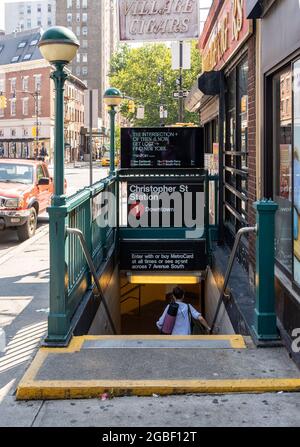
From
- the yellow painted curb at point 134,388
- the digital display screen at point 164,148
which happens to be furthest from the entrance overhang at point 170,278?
the yellow painted curb at point 134,388

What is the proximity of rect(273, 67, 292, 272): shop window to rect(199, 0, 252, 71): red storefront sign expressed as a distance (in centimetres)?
135

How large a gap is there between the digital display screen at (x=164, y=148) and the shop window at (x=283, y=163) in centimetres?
419

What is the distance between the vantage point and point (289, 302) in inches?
200

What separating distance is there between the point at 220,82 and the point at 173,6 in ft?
6.16

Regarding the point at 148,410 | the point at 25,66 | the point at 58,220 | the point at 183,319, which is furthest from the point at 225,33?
the point at 25,66

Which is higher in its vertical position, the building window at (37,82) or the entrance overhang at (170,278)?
the building window at (37,82)

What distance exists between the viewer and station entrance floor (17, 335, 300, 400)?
4.13 metres

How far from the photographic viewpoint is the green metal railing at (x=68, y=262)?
5086 millimetres

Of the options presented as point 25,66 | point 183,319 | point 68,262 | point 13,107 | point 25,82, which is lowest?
point 183,319

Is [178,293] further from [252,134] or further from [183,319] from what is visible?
[252,134]

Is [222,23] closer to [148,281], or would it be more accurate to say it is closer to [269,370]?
[148,281]

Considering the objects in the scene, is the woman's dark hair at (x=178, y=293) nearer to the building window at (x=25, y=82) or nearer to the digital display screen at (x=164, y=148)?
the digital display screen at (x=164, y=148)

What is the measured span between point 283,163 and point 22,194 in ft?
26.2

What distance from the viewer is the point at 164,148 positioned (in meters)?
10.5
